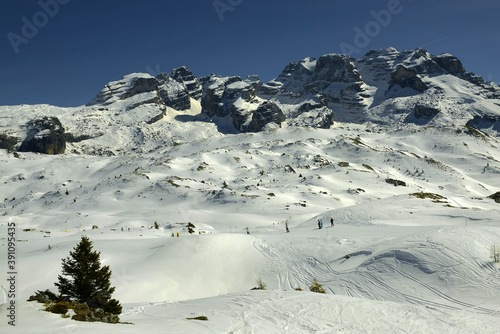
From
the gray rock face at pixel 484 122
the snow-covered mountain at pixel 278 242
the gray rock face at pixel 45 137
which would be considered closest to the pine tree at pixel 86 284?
the snow-covered mountain at pixel 278 242

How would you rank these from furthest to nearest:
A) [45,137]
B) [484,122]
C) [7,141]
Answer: [484,122] → [7,141] → [45,137]

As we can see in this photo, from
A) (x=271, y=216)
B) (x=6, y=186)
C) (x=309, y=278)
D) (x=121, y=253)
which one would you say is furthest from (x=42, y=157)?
(x=309, y=278)

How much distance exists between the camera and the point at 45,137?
16350 cm

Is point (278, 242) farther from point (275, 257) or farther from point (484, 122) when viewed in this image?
point (484, 122)

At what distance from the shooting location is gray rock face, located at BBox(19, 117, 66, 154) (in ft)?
531

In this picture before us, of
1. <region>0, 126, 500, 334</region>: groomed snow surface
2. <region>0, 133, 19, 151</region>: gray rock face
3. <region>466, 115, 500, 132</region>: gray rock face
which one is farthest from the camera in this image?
<region>466, 115, 500, 132</region>: gray rock face

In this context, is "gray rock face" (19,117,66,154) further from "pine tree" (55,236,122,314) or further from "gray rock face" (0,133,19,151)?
"pine tree" (55,236,122,314)

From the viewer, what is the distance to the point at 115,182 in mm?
71250

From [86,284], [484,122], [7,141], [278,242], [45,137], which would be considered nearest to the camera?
[86,284]

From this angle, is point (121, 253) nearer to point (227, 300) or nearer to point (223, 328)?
point (227, 300)

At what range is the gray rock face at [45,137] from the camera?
531 feet

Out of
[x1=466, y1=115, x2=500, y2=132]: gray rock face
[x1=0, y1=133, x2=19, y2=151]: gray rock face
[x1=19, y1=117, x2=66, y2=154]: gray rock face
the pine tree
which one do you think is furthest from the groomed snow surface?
[x1=466, y1=115, x2=500, y2=132]: gray rock face

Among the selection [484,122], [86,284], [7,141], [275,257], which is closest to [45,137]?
[7,141]

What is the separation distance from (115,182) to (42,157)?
74.7 metres
